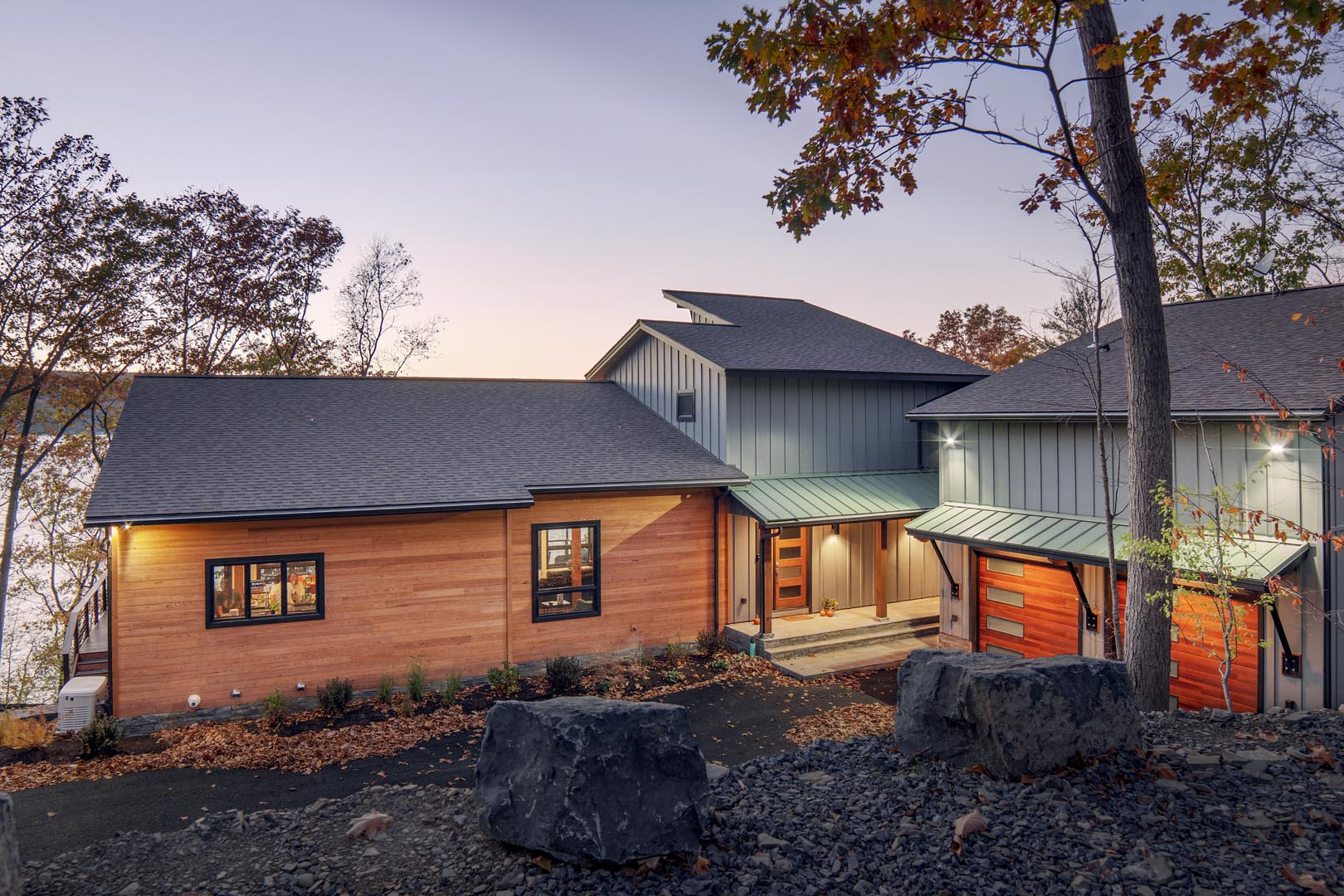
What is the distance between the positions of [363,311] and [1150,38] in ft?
82.8

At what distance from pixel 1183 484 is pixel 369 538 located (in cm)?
1177

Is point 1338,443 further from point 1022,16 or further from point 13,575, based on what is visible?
point 13,575

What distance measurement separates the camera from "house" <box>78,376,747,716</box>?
33.4 ft

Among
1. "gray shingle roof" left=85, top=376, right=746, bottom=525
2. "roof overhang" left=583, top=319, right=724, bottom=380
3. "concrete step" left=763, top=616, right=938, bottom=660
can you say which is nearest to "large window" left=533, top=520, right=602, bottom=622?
"gray shingle roof" left=85, top=376, right=746, bottom=525

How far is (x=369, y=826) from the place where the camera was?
455 cm

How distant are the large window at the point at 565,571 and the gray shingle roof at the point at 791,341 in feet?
14.1

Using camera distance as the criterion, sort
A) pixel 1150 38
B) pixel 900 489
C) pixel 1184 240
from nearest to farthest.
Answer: pixel 1150 38
pixel 900 489
pixel 1184 240

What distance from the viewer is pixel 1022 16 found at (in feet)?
22.9

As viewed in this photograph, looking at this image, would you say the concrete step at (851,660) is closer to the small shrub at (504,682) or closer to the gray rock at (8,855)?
the small shrub at (504,682)

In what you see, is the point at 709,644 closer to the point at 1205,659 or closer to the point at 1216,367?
the point at 1205,659

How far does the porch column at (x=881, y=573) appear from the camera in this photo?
47.0 ft

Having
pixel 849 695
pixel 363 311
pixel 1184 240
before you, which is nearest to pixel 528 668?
pixel 849 695

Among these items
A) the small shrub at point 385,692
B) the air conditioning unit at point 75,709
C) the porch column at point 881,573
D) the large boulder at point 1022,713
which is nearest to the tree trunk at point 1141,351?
the large boulder at point 1022,713

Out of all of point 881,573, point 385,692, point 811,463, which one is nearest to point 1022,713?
point 385,692
